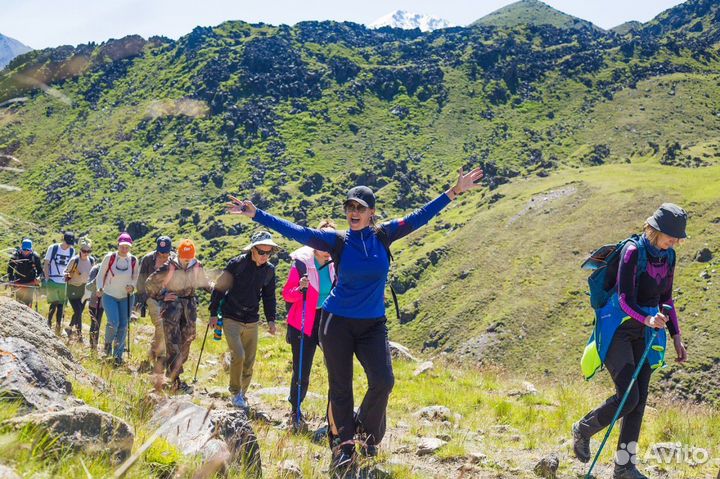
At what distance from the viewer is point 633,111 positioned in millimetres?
123938

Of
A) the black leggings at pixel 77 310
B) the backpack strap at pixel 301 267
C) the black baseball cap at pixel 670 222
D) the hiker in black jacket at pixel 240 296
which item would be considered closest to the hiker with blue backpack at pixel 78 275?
the black leggings at pixel 77 310

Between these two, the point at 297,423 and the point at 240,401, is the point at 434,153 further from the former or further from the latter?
the point at 297,423

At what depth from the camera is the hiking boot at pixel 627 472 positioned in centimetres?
548

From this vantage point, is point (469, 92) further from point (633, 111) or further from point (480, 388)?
point (480, 388)

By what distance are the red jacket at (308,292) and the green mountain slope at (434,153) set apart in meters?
36.7

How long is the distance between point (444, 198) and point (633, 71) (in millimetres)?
156874

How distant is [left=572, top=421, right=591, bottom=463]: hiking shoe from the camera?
19.2 ft

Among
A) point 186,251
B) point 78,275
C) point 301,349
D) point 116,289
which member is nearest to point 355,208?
point 301,349

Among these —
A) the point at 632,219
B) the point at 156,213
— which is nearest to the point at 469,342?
the point at 632,219

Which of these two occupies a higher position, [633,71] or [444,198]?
[633,71]

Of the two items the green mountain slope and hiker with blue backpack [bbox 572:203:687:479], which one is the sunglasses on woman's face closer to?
hiker with blue backpack [bbox 572:203:687:479]

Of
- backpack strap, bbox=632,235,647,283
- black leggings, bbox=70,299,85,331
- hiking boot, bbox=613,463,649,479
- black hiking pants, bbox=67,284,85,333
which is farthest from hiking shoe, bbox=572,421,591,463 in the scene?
black leggings, bbox=70,299,85,331

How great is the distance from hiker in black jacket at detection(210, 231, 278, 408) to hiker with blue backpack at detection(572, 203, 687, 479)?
164 inches

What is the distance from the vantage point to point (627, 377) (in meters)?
5.50
